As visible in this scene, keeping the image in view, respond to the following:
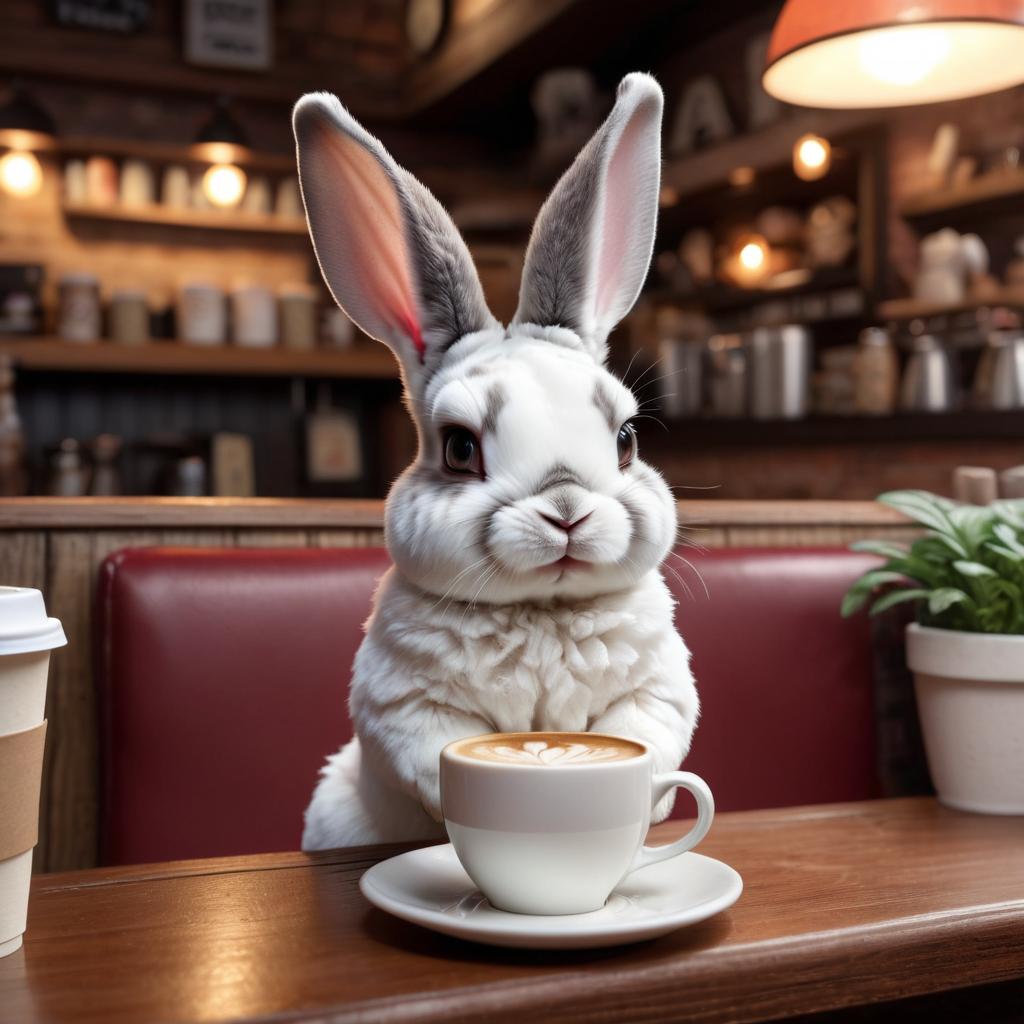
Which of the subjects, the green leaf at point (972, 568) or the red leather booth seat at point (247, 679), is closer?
the green leaf at point (972, 568)

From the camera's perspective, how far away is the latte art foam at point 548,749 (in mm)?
650

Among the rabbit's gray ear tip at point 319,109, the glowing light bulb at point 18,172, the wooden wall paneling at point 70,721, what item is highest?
the glowing light bulb at point 18,172

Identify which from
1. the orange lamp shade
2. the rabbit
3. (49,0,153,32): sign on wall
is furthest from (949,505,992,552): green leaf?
(49,0,153,32): sign on wall

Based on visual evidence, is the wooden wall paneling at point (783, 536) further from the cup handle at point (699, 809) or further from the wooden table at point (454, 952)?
the cup handle at point (699, 809)

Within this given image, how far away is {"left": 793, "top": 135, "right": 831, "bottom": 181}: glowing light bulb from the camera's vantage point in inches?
162

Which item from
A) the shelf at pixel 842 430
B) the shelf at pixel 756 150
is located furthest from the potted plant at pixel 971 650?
the shelf at pixel 756 150

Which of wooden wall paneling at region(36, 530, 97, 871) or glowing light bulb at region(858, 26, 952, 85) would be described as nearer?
wooden wall paneling at region(36, 530, 97, 871)

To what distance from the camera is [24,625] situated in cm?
65

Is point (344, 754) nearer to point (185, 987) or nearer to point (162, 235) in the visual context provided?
point (185, 987)

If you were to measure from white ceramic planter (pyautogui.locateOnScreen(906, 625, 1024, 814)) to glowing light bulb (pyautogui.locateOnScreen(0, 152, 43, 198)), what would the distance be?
4766 millimetres

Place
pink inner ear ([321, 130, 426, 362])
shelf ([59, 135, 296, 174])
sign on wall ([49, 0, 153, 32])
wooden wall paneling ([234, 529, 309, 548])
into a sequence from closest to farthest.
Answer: pink inner ear ([321, 130, 426, 362]), wooden wall paneling ([234, 529, 309, 548]), shelf ([59, 135, 296, 174]), sign on wall ([49, 0, 153, 32])

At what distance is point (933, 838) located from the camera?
0.95 meters

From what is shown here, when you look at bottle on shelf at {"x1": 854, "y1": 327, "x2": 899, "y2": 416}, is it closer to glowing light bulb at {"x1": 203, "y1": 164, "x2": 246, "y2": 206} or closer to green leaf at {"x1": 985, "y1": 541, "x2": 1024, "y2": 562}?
green leaf at {"x1": 985, "y1": 541, "x2": 1024, "y2": 562}

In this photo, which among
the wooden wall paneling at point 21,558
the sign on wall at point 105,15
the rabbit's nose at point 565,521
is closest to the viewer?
the rabbit's nose at point 565,521
